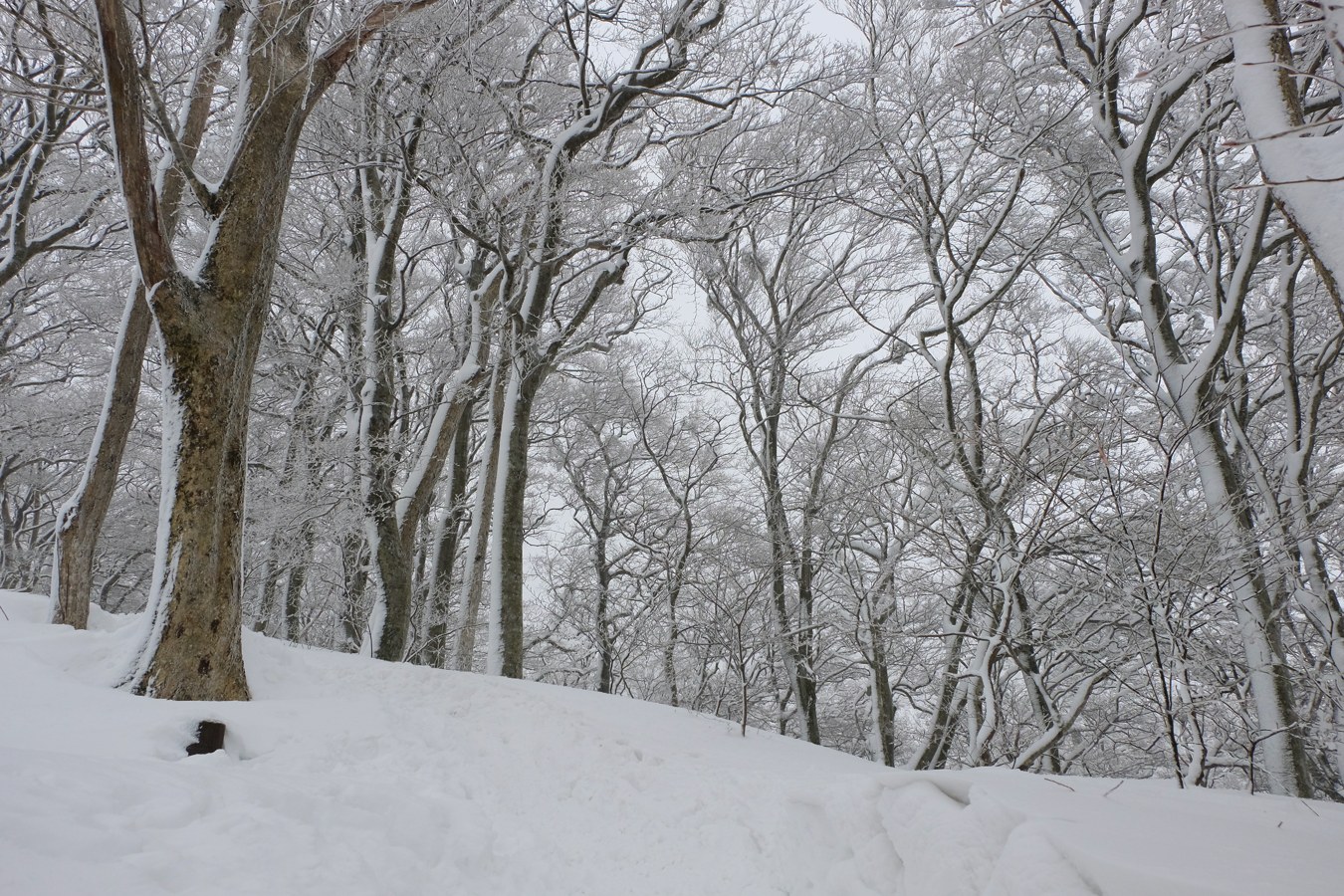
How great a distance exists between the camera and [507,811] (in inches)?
139

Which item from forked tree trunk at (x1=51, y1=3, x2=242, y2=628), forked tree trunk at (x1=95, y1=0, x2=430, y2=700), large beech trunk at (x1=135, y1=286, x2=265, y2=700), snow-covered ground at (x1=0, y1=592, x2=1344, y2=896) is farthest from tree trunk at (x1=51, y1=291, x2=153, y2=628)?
large beech trunk at (x1=135, y1=286, x2=265, y2=700)

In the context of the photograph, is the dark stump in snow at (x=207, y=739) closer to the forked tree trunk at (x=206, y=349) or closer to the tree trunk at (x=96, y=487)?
the forked tree trunk at (x=206, y=349)

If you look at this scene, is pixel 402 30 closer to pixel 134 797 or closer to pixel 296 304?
pixel 296 304

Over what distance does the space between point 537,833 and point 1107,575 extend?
3.46 metres

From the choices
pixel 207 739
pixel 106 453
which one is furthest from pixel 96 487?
pixel 207 739

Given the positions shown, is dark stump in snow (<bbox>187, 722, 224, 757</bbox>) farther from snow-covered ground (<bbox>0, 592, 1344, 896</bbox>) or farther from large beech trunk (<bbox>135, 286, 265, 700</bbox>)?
large beech trunk (<bbox>135, 286, 265, 700</bbox>)

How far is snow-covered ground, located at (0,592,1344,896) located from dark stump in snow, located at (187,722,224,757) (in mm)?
43

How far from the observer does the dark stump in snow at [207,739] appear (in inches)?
121

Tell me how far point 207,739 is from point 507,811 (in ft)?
4.90

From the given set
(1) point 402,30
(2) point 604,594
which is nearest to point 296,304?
(1) point 402,30

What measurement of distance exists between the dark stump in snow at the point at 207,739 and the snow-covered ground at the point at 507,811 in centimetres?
4

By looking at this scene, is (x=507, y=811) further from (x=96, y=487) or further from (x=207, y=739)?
(x=96, y=487)

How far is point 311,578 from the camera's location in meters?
16.6

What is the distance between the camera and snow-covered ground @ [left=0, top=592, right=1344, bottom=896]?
2.03 meters
